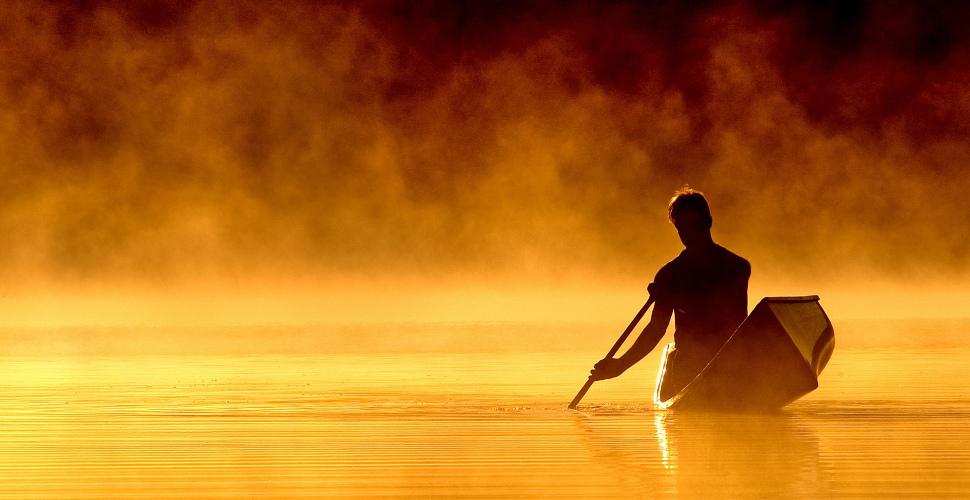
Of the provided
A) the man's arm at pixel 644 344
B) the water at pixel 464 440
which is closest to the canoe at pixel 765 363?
the water at pixel 464 440

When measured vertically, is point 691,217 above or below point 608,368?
above

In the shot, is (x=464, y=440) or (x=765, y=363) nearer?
(x=464, y=440)

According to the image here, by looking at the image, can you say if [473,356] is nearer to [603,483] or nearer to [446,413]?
[446,413]

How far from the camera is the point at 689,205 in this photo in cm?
1227

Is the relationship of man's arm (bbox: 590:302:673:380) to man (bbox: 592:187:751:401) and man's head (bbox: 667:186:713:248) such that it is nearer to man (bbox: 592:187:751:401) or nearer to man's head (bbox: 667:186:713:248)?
man (bbox: 592:187:751:401)

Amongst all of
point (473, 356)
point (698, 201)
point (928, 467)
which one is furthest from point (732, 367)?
point (473, 356)

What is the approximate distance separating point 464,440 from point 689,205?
8.43ft

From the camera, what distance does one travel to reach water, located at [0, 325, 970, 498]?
8.45 m

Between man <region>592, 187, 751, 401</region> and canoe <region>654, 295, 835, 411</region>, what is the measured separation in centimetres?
23

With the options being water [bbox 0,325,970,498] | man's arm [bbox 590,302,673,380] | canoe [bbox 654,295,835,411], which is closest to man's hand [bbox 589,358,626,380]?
man's arm [bbox 590,302,673,380]

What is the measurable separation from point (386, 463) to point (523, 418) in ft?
10.4

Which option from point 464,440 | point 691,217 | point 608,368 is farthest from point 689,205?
point 464,440

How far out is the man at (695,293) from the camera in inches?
485

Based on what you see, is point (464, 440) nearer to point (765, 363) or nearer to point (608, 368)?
point (608, 368)
